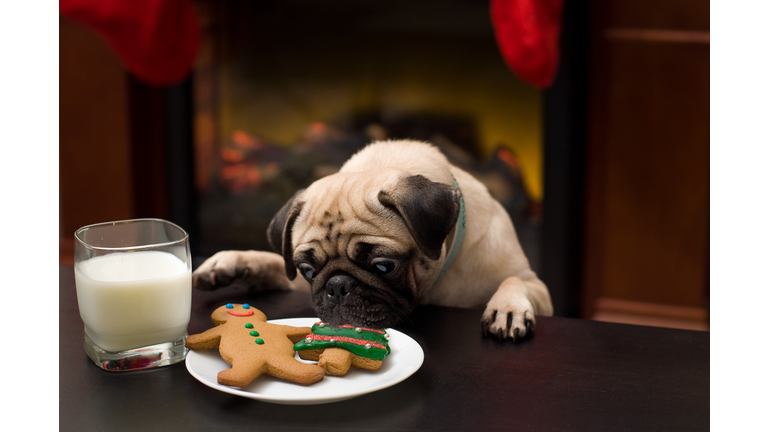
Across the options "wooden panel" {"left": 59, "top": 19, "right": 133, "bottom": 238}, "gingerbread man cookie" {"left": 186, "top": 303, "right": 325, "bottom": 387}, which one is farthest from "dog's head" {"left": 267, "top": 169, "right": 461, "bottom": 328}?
"wooden panel" {"left": 59, "top": 19, "right": 133, "bottom": 238}

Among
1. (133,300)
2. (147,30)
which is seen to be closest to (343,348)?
(133,300)

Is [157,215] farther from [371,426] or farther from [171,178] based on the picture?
[371,426]

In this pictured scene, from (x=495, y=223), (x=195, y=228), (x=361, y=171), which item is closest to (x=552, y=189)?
(x=495, y=223)

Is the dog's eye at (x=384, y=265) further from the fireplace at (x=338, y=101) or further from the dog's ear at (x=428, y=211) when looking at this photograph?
the fireplace at (x=338, y=101)

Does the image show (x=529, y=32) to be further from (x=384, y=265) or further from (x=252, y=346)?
(x=252, y=346)

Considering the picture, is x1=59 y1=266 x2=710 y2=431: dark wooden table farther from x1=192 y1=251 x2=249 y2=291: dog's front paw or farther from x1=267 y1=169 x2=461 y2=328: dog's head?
x1=192 y1=251 x2=249 y2=291: dog's front paw

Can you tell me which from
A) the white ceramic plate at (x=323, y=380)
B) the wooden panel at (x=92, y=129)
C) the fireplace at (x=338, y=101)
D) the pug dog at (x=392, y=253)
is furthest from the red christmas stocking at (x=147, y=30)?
the white ceramic plate at (x=323, y=380)
